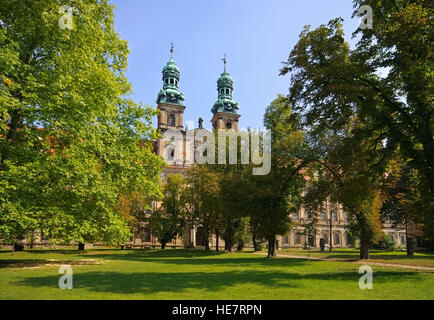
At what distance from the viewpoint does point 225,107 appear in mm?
74000

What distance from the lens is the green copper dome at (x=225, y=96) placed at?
74.0m

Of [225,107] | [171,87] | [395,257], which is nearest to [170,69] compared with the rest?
[171,87]

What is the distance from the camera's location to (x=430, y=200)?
1294 centimetres

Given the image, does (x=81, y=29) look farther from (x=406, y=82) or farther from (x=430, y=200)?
(x=430, y=200)

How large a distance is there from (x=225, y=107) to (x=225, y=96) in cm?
328

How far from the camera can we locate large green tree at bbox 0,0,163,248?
1302 centimetres

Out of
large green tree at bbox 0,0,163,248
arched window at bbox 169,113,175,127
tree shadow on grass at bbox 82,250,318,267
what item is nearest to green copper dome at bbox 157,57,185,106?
arched window at bbox 169,113,175,127

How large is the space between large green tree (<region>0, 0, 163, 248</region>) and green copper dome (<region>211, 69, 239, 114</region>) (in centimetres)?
5729

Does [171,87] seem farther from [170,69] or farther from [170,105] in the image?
[170,105]

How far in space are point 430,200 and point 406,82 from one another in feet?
16.5

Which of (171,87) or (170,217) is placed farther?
(171,87)

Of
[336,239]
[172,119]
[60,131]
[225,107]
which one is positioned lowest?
[336,239]

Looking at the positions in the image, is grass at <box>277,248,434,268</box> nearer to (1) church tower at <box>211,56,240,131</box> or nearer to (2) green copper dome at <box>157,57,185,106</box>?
(1) church tower at <box>211,56,240,131</box>
